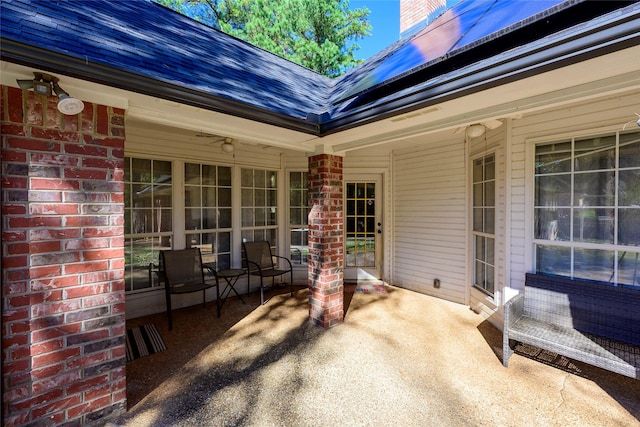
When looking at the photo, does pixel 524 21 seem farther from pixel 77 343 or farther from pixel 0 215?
pixel 77 343

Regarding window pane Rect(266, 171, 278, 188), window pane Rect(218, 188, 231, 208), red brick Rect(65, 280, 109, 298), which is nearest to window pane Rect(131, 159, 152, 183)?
window pane Rect(218, 188, 231, 208)

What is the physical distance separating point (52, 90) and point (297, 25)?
1040 centimetres

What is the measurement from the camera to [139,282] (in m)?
4.16

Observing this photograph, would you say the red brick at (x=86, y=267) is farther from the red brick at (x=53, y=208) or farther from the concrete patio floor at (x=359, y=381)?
the concrete patio floor at (x=359, y=381)

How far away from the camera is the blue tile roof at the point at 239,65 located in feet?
4.74

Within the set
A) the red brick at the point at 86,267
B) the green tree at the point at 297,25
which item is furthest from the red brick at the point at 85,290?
the green tree at the point at 297,25

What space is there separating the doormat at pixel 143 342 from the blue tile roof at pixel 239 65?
2673mm

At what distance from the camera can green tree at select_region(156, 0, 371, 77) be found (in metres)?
9.89

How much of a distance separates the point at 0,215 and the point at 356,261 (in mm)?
4850

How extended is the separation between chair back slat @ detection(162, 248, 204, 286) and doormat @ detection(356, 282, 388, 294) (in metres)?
2.69

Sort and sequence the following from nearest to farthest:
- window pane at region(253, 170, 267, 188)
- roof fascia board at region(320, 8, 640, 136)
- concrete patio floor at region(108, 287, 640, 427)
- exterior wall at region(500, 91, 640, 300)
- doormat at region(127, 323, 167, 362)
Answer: roof fascia board at region(320, 8, 640, 136)
concrete patio floor at region(108, 287, 640, 427)
exterior wall at region(500, 91, 640, 300)
doormat at region(127, 323, 167, 362)
window pane at region(253, 170, 267, 188)

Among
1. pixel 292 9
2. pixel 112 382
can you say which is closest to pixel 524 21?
pixel 112 382

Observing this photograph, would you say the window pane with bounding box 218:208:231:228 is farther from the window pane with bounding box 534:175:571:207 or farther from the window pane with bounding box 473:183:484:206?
the window pane with bounding box 534:175:571:207

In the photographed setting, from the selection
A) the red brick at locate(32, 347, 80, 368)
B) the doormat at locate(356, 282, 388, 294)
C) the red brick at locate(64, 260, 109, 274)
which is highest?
the red brick at locate(64, 260, 109, 274)
